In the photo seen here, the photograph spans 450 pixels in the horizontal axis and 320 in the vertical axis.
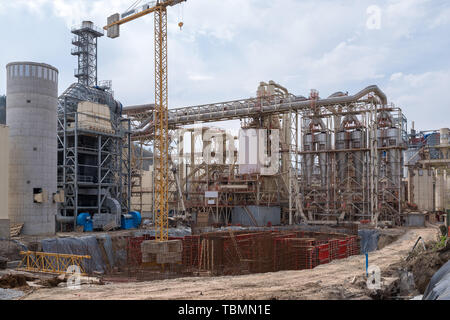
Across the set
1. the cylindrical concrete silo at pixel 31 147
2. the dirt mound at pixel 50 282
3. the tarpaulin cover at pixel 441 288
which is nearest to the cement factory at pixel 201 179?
the cylindrical concrete silo at pixel 31 147

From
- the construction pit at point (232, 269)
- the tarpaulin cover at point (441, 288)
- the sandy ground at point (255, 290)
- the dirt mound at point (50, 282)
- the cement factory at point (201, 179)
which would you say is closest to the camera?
the tarpaulin cover at point (441, 288)

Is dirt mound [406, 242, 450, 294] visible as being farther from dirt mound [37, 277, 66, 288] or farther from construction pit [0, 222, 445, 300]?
dirt mound [37, 277, 66, 288]

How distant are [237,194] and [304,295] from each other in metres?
42.4

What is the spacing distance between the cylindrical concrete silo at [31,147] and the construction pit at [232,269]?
4638 millimetres

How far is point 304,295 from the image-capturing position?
46.8 feet

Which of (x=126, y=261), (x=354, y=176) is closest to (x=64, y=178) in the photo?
(x=126, y=261)

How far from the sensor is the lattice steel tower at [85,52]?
65438mm

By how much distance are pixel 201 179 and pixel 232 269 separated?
94.1ft

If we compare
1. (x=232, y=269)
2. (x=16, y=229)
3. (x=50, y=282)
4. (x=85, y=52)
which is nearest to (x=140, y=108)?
(x=85, y=52)

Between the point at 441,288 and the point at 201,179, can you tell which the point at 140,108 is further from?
the point at 441,288

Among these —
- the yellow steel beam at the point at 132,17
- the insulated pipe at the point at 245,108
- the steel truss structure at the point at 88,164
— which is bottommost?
the steel truss structure at the point at 88,164

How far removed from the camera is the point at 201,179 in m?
59.7

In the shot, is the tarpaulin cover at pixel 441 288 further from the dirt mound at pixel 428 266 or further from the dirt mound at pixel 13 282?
the dirt mound at pixel 13 282

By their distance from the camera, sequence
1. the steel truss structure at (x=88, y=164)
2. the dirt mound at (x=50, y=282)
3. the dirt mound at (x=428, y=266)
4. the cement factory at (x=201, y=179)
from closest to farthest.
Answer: the dirt mound at (x=428, y=266) < the dirt mound at (x=50, y=282) < the cement factory at (x=201, y=179) < the steel truss structure at (x=88, y=164)
